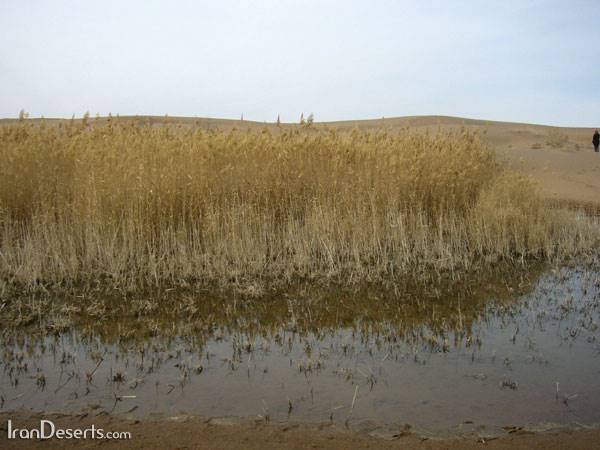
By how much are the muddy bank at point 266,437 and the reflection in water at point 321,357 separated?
12cm

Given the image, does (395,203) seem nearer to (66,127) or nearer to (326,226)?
(326,226)

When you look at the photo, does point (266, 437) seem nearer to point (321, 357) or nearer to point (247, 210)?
point (321, 357)

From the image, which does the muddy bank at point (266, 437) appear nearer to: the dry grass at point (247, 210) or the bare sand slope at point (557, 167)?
the dry grass at point (247, 210)

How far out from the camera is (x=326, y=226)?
677cm

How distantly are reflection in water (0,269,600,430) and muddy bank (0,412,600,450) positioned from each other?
0.12 metres

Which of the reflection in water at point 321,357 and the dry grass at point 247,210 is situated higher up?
the dry grass at point 247,210

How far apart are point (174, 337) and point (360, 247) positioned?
3.02m

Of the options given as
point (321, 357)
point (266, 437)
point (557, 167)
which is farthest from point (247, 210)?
point (557, 167)

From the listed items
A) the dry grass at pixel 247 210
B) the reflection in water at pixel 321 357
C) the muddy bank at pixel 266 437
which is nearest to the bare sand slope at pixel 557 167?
the dry grass at pixel 247 210

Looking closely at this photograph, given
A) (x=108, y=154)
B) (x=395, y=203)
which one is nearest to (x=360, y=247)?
(x=395, y=203)

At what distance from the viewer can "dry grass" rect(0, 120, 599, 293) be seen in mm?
5859

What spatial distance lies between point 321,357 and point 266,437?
3.63 feet

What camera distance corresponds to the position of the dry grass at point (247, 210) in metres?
5.86

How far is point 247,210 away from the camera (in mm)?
6949
